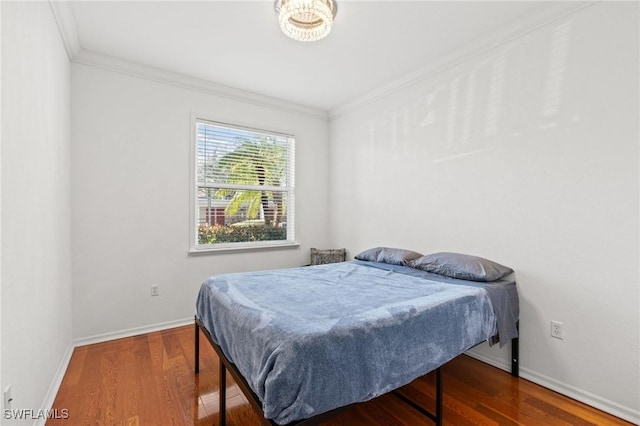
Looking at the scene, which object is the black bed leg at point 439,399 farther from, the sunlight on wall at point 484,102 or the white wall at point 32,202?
the white wall at point 32,202

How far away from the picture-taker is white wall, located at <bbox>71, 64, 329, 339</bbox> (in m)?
2.73

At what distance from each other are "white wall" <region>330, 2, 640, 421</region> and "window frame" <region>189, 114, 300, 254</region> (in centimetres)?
166

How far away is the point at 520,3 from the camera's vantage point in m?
2.09

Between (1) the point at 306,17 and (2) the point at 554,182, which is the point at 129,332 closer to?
(1) the point at 306,17

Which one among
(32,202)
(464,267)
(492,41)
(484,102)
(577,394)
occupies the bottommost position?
(577,394)

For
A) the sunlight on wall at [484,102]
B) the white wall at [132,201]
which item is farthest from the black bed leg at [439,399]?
the white wall at [132,201]

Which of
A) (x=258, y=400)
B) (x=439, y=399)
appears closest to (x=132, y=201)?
(x=258, y=400)

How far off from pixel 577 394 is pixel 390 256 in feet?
5.26

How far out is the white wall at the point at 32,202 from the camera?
1.29 metres

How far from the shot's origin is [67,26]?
2.24 m

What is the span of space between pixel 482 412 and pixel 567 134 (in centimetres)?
190

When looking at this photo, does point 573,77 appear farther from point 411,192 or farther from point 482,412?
point 482,412

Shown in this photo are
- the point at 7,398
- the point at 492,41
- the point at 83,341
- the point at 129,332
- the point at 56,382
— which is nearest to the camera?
the point at 7,398

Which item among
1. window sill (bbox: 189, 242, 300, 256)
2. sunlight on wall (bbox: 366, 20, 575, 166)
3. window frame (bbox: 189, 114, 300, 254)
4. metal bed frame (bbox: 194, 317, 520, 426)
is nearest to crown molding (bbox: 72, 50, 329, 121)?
window frame (bbox: 189, 114, 300, 254)
